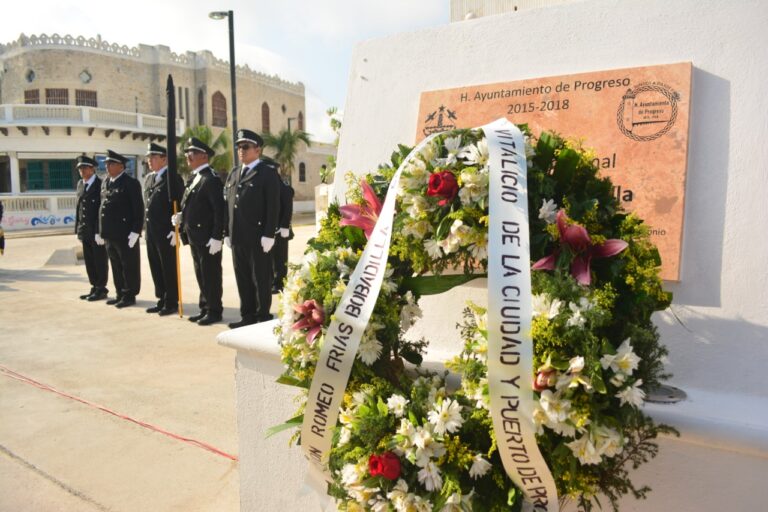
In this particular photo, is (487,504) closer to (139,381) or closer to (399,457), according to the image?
(399,457)

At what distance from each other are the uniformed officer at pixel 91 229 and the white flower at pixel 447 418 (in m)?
7.40

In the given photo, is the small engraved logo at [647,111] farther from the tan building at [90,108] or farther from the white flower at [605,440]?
the tan building at [90,108]

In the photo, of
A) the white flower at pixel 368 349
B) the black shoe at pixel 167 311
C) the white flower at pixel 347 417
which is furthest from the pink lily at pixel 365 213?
the black shoe at pixel 167 311

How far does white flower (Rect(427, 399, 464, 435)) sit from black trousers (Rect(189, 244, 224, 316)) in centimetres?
505

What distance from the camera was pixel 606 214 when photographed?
5.46 ft

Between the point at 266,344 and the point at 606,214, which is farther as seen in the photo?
the point at 266,344

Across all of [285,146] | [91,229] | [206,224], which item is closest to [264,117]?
[285,146]

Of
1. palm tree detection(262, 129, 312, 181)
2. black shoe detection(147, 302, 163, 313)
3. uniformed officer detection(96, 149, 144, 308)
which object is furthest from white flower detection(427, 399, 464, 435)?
palm tree detection(262, 129, 312, 181)

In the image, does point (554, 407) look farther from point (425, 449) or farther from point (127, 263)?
point (127, 263)

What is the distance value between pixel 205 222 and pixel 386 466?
5076 mm

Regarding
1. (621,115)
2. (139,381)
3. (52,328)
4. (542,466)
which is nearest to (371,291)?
(542,466)

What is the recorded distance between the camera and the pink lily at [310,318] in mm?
1821

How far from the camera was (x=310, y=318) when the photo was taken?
1.85 m

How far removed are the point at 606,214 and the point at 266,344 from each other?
135 cm
